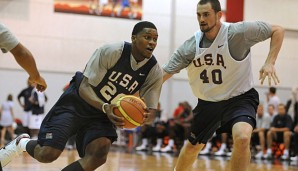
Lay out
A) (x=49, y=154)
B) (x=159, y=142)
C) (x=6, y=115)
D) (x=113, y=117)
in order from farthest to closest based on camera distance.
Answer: (x=6, y=115) → (x=159, y=142) → (x=49, y=154) → (x=113, y=117)

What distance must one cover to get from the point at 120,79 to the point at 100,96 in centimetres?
26

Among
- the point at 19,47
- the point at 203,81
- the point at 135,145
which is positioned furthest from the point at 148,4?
the point at 19,47

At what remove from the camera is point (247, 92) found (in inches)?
237

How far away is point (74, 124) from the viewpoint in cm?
A: 536

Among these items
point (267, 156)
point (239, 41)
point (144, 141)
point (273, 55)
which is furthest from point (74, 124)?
point (144, 141)

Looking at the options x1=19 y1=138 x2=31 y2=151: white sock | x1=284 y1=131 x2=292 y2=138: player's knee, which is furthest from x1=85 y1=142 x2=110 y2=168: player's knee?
x1=284 y1=131 x2=292 y2=138: player's knee

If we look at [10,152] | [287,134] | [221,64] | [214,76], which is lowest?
[287,134]

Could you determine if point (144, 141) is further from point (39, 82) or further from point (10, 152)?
point (39, 82)

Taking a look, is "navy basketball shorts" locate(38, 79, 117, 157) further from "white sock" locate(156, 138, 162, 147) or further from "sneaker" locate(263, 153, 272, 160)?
"white sock" locate(156, 138, 162, 147)

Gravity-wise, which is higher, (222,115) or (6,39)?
(6,39)

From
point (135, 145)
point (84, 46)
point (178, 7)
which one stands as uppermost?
point (178, 7)

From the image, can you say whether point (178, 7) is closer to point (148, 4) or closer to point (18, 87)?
point (148, 4)

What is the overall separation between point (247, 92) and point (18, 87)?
49.6 feet

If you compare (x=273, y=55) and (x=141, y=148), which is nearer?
(x=273, y=55)
